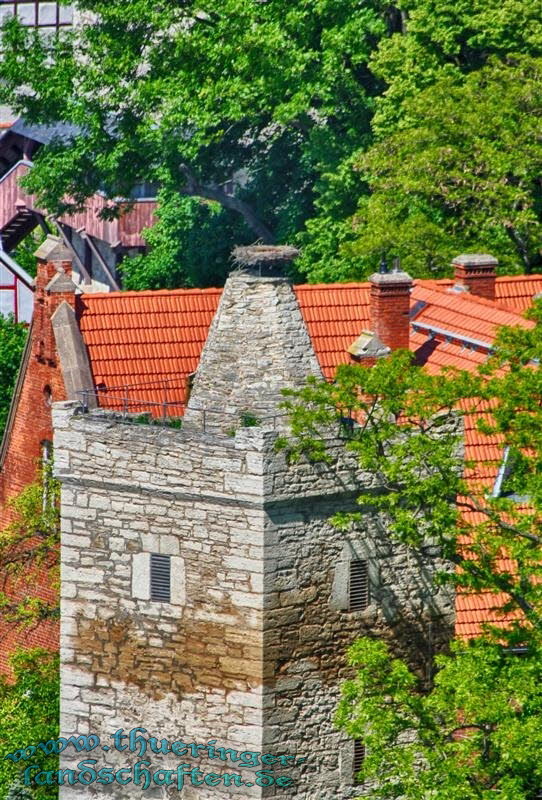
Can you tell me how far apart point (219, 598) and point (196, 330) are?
13.4 metres

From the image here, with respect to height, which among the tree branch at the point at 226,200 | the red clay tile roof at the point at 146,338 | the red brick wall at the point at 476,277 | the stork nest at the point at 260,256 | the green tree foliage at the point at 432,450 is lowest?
the green tree foliage at the point at 432,450

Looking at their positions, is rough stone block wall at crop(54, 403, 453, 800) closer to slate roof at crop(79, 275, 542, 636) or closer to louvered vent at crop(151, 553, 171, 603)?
louvered vent at crop(151, 553, 171, 603)

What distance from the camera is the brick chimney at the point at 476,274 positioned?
58.2 m

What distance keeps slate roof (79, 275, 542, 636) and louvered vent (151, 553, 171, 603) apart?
9195mm

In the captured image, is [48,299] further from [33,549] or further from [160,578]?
[160,578]

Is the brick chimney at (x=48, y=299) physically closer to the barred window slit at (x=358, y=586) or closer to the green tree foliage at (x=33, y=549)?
the green tree foliage at (x=33, y=549)

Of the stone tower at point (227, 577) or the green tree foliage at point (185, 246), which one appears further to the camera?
the green tree foliage at point (185, 246)

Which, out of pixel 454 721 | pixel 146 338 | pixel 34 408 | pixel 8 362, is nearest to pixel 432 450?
pixel 454 721

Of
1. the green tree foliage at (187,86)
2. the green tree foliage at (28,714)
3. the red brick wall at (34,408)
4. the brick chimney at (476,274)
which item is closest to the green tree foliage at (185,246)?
the green tree foliage at (187,86)

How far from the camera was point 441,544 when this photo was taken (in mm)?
42875

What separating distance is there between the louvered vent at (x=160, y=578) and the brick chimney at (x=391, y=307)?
12175 millimetres

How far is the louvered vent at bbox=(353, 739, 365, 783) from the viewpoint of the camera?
43.4m

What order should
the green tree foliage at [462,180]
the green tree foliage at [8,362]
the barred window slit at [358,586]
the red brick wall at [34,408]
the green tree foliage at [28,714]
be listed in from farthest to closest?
the green tree foliage at [8,362]
the green tree foliage at [462,180]
the red brick wall at [34,408]
the green tree foliage at [28,714]
the barred window slit at [358,586]

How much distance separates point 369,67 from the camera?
7200cm
